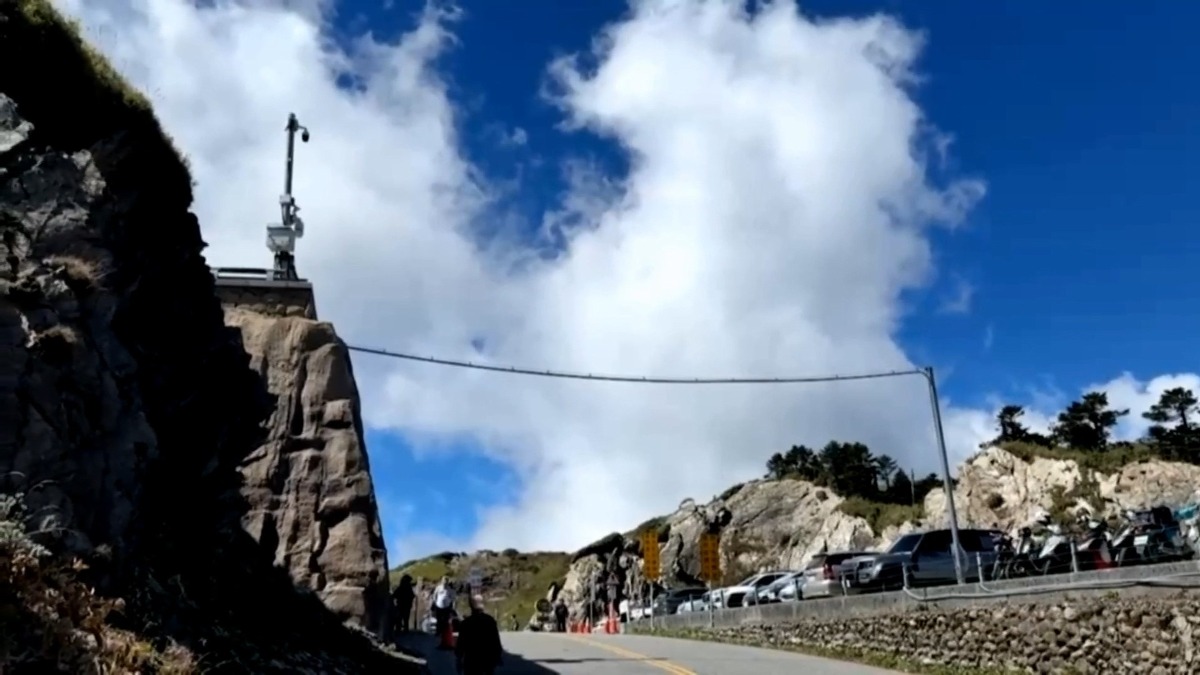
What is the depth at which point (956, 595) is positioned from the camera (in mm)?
21234

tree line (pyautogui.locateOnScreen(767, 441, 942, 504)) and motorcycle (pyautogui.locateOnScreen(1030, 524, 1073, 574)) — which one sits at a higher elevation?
tree line (pyautogui.locateOnScreen(767, 441, 942, 504))

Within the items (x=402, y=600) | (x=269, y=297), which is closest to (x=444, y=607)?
(x=402, y=600)

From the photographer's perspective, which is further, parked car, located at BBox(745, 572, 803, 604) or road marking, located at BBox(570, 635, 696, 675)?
parked car, located at BBox(745, 572, 803, 604)

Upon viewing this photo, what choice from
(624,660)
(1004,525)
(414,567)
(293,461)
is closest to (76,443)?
(293,461)

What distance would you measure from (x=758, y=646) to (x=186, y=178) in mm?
19227

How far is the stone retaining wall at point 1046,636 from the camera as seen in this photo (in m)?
15.6

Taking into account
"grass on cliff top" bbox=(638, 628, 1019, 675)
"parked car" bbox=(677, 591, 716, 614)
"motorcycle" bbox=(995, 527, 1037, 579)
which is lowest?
"grass on cliff top" bbox=(638, 628, 1019, 675)

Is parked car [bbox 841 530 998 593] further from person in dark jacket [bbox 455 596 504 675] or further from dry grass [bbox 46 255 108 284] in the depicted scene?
dry grass [bbox 46 255 108 284]

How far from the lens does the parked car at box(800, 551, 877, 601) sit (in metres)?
29.0

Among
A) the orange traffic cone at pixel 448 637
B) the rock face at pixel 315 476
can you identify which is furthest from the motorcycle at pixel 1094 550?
the rock face at pixel 315 476

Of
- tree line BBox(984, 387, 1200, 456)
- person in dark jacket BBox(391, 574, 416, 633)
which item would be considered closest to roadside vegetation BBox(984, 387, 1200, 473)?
tree line BBox(984, 387, 1200, 456)

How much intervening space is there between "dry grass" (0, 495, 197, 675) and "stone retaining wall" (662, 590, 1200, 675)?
1329cm

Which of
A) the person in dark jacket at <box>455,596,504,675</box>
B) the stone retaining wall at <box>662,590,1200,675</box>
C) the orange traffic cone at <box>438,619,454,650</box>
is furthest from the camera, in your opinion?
the orange traffic cone at <box>438,619,454,650</box>

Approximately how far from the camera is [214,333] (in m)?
15.1
